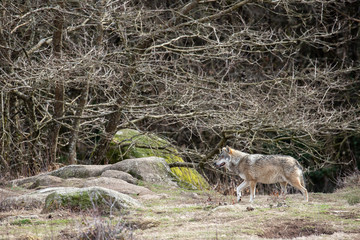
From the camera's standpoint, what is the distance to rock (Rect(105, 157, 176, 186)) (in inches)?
560

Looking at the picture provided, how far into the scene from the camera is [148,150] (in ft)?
58.6

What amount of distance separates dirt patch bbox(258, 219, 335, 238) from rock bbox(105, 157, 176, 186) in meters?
6.75

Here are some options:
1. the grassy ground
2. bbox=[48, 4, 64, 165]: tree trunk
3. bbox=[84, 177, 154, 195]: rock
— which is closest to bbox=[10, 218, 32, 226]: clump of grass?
the grassy ground

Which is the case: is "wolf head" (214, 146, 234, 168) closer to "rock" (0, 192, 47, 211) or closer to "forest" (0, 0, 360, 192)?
"forest" (0, 0, 360, 192)

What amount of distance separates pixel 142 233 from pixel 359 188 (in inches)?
352

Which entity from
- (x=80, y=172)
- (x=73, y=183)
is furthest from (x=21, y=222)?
(x=80, y=172)

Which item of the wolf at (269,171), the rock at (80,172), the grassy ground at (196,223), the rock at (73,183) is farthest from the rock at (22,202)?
the wolf at (269,171)

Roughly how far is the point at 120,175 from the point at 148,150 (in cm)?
438

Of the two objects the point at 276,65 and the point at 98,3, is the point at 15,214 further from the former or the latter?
the point at 276,65

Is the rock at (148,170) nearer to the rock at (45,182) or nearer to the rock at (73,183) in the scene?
the rock at (73,183)

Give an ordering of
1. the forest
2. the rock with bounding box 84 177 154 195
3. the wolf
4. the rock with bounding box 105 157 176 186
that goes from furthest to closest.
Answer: the forest, the rock with bounding box 105 157 176 186, the rock with bounding box 84 177 154 195, the wolf

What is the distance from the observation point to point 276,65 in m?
25.0

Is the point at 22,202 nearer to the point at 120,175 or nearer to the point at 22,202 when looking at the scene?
the point at 22,202

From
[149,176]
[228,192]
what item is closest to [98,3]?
[149,176]
